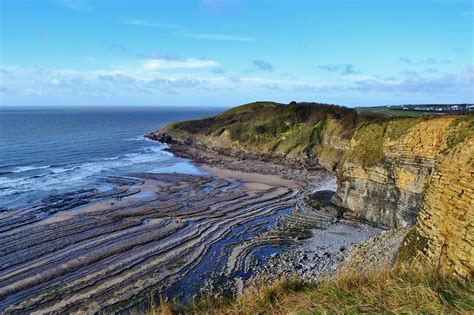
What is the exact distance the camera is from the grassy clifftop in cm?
6109

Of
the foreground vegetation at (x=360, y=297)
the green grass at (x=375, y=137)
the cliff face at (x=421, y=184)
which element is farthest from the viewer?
the green grass at (x=375, y=137)

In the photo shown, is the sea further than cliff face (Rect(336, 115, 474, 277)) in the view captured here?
Yes

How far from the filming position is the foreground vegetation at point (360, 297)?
767 cm

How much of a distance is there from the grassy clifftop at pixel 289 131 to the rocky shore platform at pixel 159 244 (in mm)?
18541

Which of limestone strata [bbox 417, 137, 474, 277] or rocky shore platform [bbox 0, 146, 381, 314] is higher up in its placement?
limestone strata [bbox 417, 137, 474, 277]

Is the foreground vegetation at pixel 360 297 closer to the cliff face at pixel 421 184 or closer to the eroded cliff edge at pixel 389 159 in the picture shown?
the cliff face at pixel 421 184

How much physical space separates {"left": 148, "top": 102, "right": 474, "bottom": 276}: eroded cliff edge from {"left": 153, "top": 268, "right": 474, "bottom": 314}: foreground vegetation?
3533 mm

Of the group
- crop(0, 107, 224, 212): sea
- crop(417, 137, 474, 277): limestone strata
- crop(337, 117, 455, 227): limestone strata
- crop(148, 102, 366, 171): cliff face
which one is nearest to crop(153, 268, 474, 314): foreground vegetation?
crop(417, 137, 474, 277): limestone strata

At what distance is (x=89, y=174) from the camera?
50.6m

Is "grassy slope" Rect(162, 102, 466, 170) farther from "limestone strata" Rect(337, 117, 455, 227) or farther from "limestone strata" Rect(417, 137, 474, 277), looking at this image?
"limestone strata" Rect(417, 137, 474, 277)

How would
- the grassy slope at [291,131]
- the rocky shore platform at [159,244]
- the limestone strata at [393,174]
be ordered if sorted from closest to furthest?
the rocky shore platform at [159,244] < the limestone strata at [393,174] < the grassy slope at [291,131]

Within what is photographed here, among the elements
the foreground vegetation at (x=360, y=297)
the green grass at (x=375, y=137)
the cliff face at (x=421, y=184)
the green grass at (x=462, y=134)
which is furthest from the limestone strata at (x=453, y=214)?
the green grass at (x=375, y=137)

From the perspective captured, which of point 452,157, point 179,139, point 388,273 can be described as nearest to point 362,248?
point 452,157

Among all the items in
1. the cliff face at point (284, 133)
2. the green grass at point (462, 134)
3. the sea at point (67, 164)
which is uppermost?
the green grass at point (462, 134)
